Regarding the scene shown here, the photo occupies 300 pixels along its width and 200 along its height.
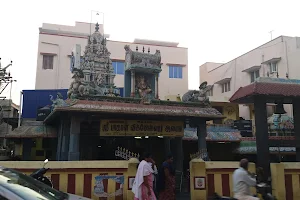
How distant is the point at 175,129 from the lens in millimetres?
Result: 15062

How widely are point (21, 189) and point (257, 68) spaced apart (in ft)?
92.6

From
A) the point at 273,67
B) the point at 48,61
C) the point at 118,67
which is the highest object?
the point at 48,61

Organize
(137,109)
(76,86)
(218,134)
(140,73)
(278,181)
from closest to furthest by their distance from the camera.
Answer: (278,181) < (76,86) < (137,109) < (140,73) < (218,134)

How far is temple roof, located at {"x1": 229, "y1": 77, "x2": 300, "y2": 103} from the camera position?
8.81 metres

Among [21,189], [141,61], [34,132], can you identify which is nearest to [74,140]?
[141,61]

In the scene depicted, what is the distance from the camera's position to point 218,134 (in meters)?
19.9

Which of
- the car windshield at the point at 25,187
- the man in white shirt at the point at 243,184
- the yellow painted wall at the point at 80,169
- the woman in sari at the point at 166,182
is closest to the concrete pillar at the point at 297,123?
the woman in sari at the point at 166,182

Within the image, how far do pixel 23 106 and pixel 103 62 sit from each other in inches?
449

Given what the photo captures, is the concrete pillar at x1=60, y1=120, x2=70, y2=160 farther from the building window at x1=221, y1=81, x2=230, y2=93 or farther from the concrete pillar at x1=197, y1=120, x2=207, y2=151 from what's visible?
the building window at x1=221, y1=81, x2=230, y2=93

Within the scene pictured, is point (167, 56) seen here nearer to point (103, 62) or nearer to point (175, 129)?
point (103, 62)

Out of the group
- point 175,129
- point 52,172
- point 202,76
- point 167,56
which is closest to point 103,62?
point 175,129

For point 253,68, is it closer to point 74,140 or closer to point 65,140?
point 65,140

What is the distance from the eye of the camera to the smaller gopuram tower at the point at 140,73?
1628 cm

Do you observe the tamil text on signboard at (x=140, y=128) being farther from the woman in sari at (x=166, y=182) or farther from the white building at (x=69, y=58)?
the white building at (x=69, y=58)
